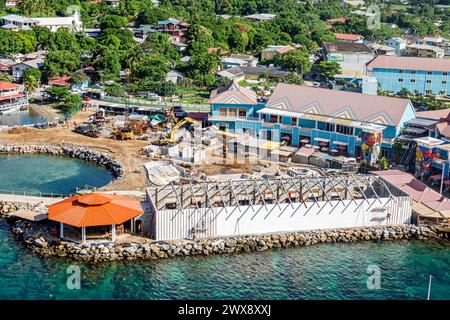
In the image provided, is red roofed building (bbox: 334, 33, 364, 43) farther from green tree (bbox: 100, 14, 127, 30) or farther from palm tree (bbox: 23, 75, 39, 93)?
palm tree (bbox: 23, 75, 39, 93)

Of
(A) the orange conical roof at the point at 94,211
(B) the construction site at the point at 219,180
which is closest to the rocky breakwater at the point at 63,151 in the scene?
(B) the construction site at the point at 219,180

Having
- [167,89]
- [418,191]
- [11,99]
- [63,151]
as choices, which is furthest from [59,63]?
[418,191]

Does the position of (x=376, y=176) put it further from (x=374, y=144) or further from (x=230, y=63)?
(x=230, y=63)

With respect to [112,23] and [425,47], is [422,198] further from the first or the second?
[112,23]

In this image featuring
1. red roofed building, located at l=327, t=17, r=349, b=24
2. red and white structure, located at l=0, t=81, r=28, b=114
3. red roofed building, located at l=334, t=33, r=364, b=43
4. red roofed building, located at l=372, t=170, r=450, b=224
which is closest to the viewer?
red roofed building, located at l=372, t=170, r=450, b=224

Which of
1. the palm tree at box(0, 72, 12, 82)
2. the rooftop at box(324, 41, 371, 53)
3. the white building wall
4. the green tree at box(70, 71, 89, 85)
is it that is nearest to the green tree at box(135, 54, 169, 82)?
the green tree at box(70, 71, 89, 85)
